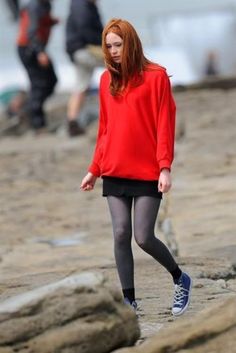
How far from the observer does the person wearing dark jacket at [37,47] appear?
52.3ft

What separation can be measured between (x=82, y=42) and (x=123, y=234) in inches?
370

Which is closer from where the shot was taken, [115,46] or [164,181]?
[164,181]

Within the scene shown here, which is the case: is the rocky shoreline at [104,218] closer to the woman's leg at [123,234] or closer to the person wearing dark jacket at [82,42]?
the woman's leg at [123,234]

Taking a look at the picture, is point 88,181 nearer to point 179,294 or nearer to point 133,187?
point 133,187

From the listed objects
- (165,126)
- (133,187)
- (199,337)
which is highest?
(165,126)

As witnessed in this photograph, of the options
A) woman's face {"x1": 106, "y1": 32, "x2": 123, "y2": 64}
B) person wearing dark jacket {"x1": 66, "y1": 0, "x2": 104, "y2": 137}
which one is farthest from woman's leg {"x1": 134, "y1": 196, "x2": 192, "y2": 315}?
person wearing dark jacket {"x1": 66, "y1": 0, "x2": 104, "y2": 137}

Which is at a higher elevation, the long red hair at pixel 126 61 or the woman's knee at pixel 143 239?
the long red hair at pixel 126 61

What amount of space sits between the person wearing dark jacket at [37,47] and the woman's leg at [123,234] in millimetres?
9780

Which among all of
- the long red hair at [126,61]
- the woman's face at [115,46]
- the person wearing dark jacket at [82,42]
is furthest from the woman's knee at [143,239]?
the person wearing dark jacket at [82,42]

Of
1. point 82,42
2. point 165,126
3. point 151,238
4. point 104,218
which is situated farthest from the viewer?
point 82,42

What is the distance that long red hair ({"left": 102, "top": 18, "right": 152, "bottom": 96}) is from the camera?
20.2ft

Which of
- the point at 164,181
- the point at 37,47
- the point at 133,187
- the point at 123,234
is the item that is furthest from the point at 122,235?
the point at 37,47

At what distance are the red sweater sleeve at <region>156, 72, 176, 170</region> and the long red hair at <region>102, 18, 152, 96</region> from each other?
12 centimetres

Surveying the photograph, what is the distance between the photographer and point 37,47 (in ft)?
52.5
